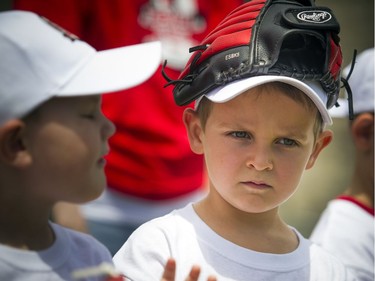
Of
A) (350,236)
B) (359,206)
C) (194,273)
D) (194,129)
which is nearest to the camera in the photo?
(194,273)

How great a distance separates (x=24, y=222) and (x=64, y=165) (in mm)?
150

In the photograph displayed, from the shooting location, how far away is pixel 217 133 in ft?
5.15

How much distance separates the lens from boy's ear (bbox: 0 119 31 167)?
126 cm

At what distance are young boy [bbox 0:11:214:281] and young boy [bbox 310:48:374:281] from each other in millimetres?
1006

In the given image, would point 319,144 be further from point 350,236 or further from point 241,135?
point 350,236

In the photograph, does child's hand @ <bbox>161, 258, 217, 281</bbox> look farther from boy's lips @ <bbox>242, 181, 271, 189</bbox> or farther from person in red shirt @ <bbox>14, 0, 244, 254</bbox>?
person in red shirt @ <bbox>14, 0, 244, 254</bbox>

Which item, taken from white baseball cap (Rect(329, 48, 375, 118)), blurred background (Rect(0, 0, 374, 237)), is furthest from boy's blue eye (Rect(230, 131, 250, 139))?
blurred background (Rect(0, 0, 374, 237))

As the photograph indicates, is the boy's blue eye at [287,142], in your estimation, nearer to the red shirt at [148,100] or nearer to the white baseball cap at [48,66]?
the white baseball cap at [48,66]

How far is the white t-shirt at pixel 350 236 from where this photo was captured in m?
2.10

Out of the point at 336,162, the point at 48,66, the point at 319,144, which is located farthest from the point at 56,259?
the point at 336,162

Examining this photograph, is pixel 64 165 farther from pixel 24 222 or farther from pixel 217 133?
pixel 217 133

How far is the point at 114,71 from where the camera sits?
140 cm

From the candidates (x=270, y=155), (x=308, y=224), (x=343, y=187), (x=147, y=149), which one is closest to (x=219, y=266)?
(x=270, y=155)

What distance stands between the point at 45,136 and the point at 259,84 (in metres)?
0.50
